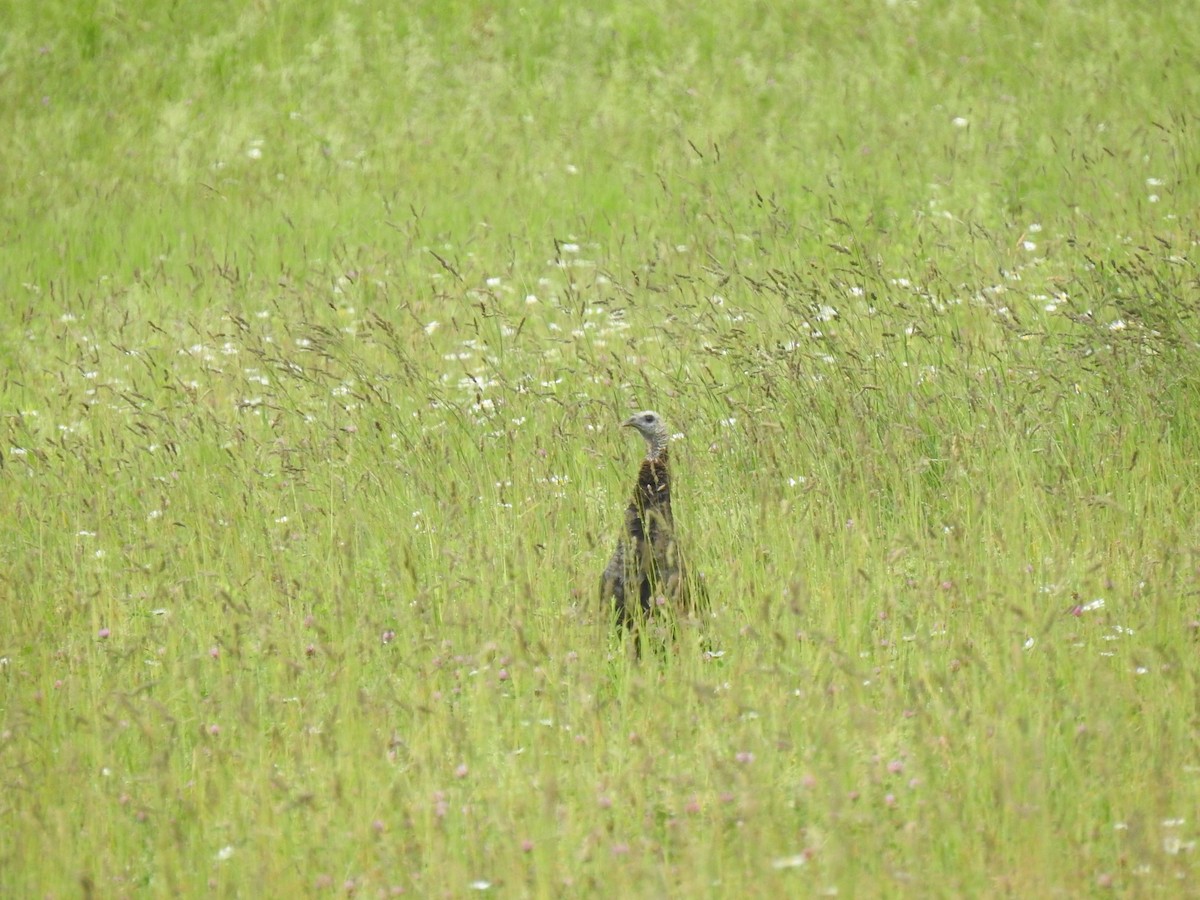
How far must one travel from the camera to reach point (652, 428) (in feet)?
15.6

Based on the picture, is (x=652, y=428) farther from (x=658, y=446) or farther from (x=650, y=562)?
(x=650, y=562)

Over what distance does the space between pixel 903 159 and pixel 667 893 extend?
927 centimetres

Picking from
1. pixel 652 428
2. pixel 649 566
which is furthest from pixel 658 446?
pixel 649 566

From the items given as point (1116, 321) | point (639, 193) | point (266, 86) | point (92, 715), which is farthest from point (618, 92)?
point (92, 715)

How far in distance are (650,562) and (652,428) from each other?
0.54m

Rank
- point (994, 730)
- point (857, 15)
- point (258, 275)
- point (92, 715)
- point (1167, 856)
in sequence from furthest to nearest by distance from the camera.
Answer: point (857, 15) < point (258, 275) < point (92, 715) < point (994, 730) < point (1167, 856)

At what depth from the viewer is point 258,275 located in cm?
997

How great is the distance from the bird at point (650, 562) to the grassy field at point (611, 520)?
4.9 inches

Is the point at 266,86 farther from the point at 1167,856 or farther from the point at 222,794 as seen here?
the point at 1167,856

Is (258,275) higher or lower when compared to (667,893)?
lower

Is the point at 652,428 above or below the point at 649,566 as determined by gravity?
above

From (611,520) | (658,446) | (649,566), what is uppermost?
(658,446)

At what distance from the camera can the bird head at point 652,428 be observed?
15.6 feet

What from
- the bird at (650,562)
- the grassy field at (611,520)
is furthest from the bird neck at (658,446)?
the grassy field at (611,520)
